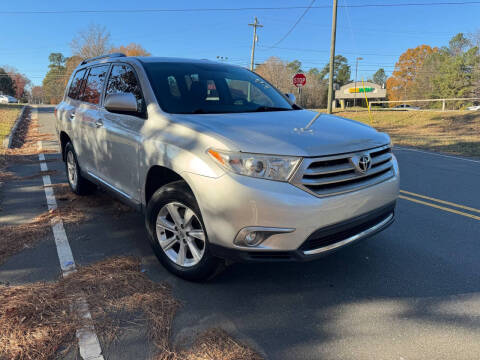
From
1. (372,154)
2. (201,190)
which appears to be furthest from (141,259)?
(372,154)

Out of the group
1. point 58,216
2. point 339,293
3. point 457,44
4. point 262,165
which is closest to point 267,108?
point 262,165

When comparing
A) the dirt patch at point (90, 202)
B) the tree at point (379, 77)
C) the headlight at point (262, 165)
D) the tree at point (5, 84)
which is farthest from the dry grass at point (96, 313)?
the tree at point (379, 77)

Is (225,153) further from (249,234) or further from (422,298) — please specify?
(422,298)

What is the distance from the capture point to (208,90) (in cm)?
A: 376

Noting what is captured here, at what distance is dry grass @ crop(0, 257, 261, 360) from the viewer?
2213 millimetres

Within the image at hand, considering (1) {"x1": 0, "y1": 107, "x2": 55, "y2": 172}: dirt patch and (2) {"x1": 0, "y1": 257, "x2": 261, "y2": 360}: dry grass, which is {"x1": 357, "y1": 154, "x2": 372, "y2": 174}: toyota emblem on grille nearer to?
(2) {"x1": 0, "y1": 257, "x2": 261, "y2": 360}: dry grass

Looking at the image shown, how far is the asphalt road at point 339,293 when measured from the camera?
2346 mm

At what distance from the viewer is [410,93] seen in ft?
259

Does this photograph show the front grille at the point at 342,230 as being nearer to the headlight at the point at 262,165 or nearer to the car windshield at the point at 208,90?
the headlight at the point at 262,165

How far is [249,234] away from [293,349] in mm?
782

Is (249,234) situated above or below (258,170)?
below

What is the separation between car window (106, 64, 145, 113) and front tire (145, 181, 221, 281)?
3.27ft

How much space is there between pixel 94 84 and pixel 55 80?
117 metres

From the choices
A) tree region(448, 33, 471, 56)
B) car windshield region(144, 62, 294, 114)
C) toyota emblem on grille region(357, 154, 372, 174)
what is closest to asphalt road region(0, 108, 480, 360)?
toyota emblem on grille region(357, 154, 372, 174)
